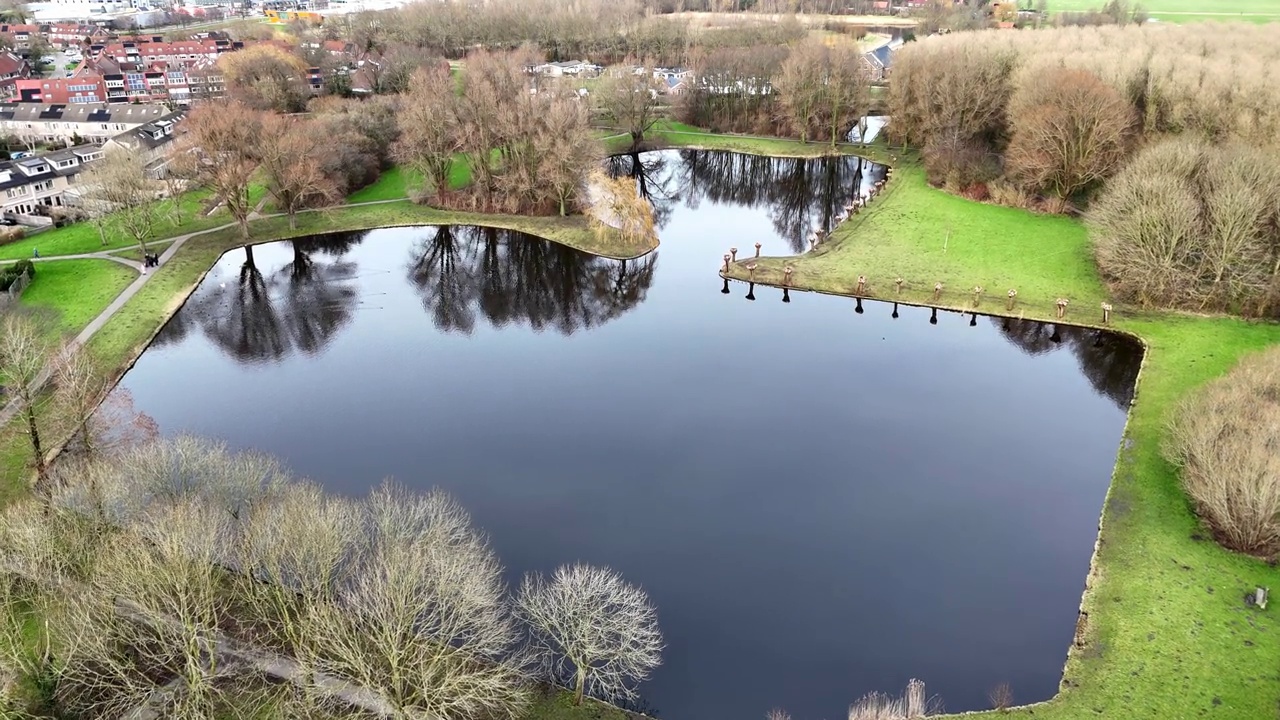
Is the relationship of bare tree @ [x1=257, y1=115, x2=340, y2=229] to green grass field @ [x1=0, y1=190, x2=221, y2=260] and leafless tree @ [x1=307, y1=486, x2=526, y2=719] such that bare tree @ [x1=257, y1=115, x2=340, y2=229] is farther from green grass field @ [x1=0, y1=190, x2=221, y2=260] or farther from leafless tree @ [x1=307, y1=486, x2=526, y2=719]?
leafless tree @ [x1=307, y1=486, x2=526, y2=719]

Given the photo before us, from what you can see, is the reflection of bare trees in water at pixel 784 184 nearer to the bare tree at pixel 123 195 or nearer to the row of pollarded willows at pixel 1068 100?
the row of pollarded willows at pixel 1068 100

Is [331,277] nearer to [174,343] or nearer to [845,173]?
[174,343]

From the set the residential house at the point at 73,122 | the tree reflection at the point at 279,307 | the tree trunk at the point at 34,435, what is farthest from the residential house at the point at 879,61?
the tree trunk at the point at 34,435

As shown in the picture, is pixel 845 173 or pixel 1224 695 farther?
pixel 845 173

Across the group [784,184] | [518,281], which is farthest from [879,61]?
[518,281]

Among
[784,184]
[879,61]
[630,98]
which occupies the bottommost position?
[784,184]

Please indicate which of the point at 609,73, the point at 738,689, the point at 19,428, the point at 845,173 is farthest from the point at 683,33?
the point at 738,689

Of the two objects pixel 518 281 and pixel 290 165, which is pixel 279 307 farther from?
pixel 290 165
